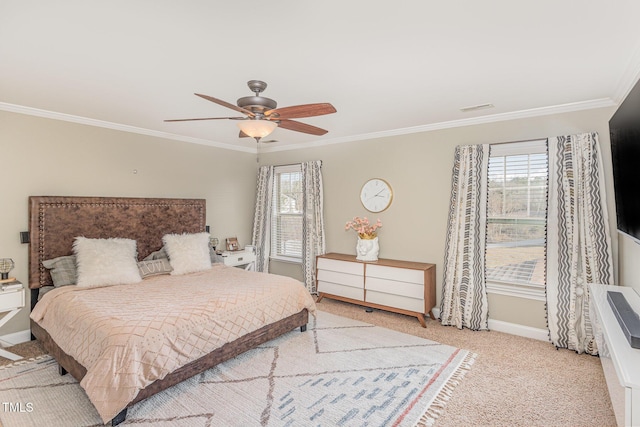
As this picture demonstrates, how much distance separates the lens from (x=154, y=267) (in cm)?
382

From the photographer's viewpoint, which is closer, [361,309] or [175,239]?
[175,239]

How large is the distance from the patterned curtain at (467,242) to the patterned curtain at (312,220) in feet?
6.32

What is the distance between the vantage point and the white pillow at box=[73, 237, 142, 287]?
324 centimetres

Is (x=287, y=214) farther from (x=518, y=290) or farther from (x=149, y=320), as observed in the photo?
(x=518, y=290)

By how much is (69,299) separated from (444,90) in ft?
12.2

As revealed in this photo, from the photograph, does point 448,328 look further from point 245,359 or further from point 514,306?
point 245,359

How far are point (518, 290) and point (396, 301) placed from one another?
4.38 ft

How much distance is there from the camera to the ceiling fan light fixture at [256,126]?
2.29 m

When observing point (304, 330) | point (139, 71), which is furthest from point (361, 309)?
point (139, 71)

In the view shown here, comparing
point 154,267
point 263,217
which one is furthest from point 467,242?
point 154,267

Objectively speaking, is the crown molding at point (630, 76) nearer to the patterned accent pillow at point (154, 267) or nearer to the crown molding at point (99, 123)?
the patterned accent pillow at point (154, 267)

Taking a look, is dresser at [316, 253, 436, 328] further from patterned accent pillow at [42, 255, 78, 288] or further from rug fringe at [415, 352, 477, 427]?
patterned accent pillow at [42, 255, 78, 288]

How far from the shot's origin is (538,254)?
346 centimetres

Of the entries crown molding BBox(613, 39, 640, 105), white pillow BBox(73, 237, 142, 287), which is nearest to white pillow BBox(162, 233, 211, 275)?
white pillow BBox(73, 237, 142, 287)
